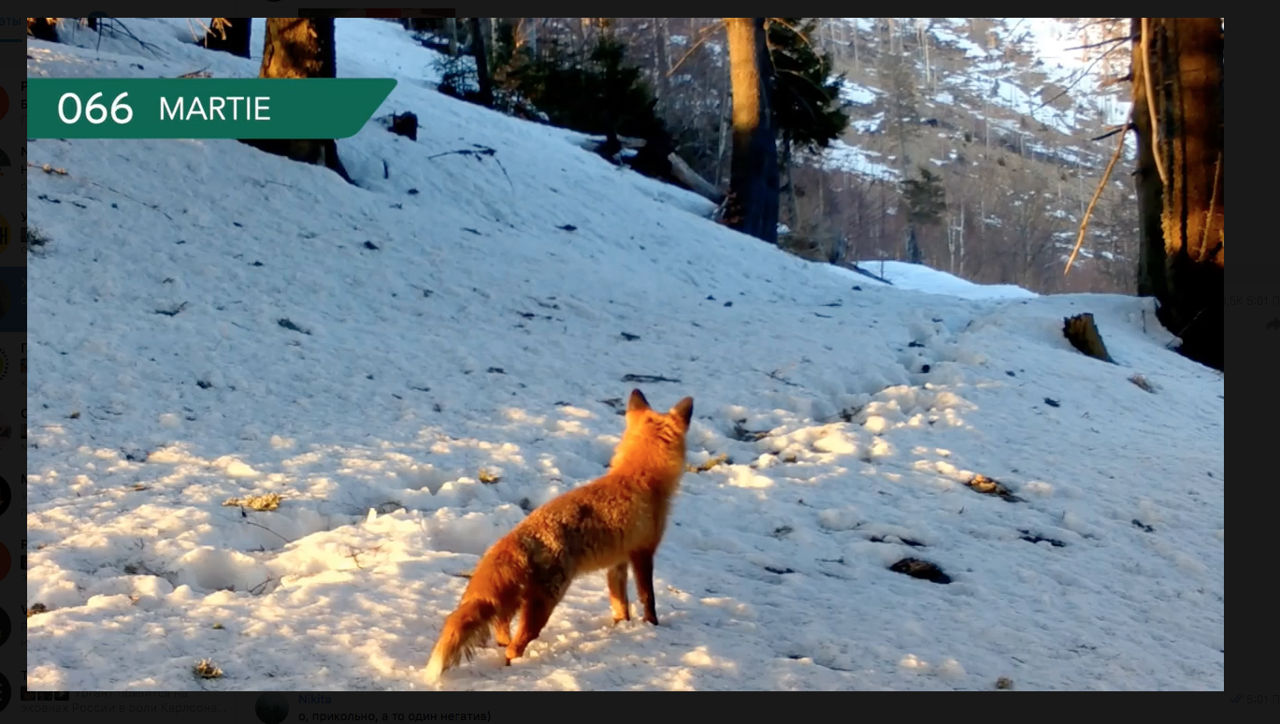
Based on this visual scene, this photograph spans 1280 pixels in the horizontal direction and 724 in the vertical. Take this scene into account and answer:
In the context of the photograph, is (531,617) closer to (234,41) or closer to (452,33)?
(234,41)

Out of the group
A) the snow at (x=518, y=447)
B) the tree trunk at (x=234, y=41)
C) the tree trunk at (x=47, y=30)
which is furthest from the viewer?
the tree trunk at (x=234, y=41)

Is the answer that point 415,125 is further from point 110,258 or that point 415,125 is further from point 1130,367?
point 1130,367

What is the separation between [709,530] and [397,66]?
948 inches

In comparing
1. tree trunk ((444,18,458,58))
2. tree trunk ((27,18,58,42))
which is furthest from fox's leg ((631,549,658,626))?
tree trunk ((444,18,458,58))

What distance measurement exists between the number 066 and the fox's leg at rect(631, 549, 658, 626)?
2281mm

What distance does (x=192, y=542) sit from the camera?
13.4ft

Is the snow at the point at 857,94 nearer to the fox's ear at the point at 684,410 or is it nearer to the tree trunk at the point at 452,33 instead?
the tree trunk at the point at 452,33

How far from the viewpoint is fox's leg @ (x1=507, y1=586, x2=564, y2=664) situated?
10.4 feet

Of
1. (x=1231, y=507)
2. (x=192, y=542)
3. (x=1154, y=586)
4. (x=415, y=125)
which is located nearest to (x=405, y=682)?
(x=192, y=542)

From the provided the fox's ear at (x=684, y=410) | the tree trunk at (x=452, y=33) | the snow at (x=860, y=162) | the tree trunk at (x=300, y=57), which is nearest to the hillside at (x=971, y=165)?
the snow at (x=860, y=162)

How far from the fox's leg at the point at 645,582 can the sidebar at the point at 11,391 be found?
202 cm

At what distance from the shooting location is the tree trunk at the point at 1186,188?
754cm

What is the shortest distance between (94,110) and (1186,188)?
8.80 meters

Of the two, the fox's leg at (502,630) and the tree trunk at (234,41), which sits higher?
the tree trunk at (234,41)
